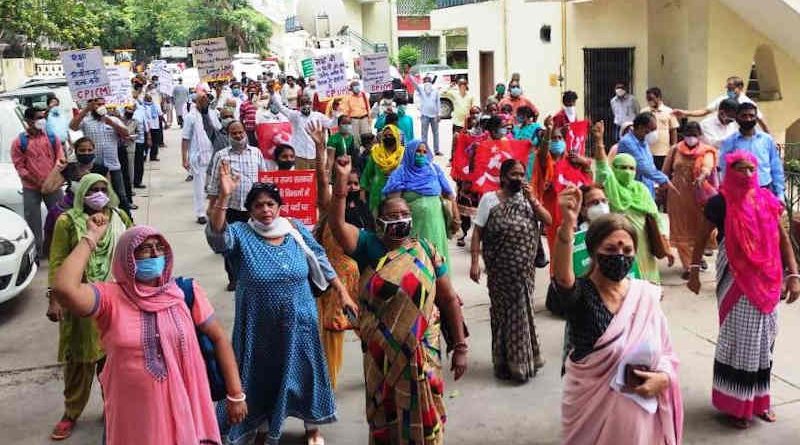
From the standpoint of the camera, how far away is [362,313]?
422cm

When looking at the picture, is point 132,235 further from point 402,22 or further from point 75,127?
point 402,22

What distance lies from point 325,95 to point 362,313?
8224mm

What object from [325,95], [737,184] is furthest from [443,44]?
[737,184]

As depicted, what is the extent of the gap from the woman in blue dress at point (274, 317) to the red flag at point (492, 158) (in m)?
4.31

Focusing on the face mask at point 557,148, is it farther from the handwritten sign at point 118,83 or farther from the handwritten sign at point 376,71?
the handwritten sign at point 118,83

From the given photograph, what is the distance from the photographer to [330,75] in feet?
39.4

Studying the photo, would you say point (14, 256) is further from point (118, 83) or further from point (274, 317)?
point (118, 83)

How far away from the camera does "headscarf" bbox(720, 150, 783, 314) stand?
204 inches

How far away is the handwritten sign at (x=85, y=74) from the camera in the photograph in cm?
1207

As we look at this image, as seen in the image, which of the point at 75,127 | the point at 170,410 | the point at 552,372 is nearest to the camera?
the point at 170,410

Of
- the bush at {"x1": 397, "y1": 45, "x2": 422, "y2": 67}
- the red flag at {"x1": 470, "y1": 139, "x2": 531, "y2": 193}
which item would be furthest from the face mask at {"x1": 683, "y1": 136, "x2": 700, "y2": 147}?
the bush at {"x1": 397, "y1": 45, "x2": 422, "y2": 67}

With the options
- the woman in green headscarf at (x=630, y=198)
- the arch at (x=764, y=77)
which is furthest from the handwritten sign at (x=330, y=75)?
the arch at (x=764, y=77)

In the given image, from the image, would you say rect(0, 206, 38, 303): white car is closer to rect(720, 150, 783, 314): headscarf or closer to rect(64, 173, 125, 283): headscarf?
rect(64, 173, 125, 283): headscarf

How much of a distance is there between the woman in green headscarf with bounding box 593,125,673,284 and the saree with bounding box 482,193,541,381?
675 mm
